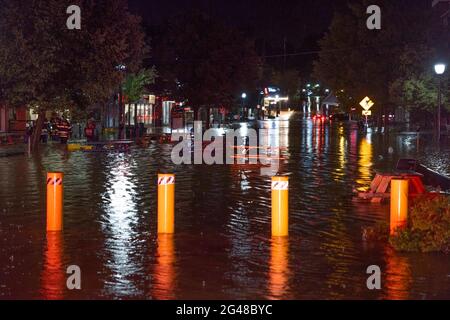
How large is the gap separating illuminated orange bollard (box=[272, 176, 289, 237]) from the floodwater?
0.29 metres

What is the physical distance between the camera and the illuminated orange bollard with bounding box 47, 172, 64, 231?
12.2m

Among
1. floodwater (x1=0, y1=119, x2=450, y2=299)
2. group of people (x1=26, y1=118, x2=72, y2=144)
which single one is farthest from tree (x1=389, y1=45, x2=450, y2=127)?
floodwater (x1=0, y1=119, x2=450, y2=299)

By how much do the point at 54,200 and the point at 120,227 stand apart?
1293 mm

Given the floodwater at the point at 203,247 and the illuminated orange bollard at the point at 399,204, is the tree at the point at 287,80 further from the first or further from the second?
the illuminated orange bollard at the point at 399,204

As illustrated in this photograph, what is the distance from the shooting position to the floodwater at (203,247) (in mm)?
8812

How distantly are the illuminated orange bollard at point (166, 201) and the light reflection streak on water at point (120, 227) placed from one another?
43 centimetres

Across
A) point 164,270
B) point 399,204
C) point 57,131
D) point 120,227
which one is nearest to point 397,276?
point 399,204

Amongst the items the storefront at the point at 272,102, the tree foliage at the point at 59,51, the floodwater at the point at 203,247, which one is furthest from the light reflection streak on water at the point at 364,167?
the storefront at the point at 272,102

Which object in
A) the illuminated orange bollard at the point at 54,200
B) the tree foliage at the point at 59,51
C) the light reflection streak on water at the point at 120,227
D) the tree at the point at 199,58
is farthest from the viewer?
the tree at the point at 199,58

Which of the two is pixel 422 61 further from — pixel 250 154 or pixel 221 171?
pixel 221 171

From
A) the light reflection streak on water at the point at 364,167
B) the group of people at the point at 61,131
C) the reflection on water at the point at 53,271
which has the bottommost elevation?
the reflection on water at the point at 53,271

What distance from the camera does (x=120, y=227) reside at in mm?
13188

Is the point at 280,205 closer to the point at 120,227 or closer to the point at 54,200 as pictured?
the point at 120,227
